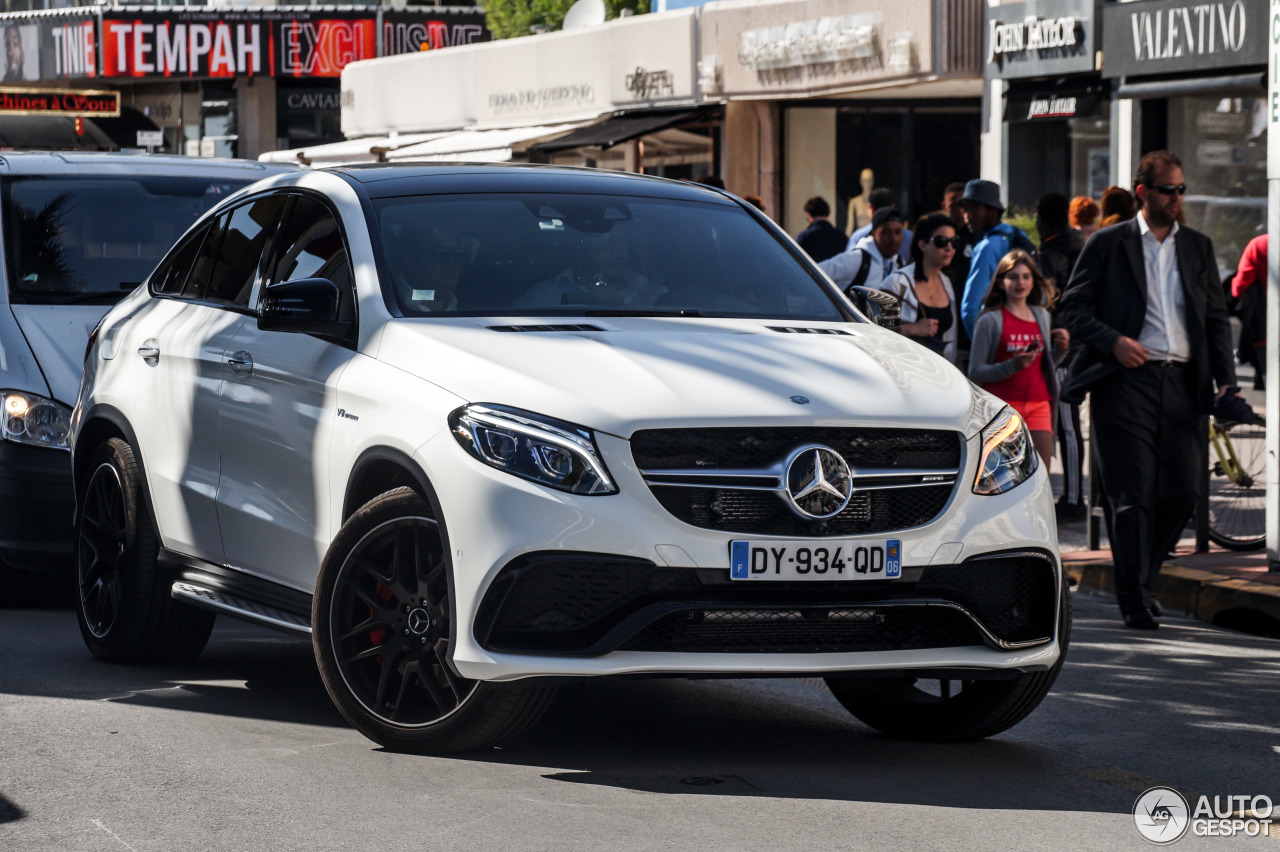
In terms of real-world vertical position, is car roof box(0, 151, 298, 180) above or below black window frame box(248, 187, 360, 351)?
above

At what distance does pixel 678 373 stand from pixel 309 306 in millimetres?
1249

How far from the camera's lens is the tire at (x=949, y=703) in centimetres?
596

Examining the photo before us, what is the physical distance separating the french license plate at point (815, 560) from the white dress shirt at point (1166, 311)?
3.89 metres

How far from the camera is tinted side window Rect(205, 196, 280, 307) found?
7145 mm

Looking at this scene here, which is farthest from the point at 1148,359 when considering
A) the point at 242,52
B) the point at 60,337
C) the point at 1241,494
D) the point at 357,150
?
the point at 242,52

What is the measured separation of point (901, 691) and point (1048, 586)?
31.8 inches

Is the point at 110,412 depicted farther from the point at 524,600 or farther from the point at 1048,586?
the point at 1048,586

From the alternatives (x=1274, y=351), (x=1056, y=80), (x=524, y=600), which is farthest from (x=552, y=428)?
(x=1056, y=80)

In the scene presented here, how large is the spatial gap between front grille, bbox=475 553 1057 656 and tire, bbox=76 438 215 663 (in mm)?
2400

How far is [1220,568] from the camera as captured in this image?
10023mm

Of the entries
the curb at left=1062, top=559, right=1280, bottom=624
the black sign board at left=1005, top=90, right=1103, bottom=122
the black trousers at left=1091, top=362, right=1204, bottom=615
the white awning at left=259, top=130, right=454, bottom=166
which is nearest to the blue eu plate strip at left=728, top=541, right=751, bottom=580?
the black trousers at left=1091, top=362, right=1204, bottom=615

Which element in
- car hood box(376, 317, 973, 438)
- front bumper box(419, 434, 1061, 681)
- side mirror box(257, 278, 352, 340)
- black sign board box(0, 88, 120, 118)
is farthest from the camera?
black sign board box(0, 88, 120, 118)

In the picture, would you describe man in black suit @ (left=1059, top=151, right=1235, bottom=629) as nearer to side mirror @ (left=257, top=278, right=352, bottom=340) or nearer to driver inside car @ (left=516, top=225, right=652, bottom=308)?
driver inside car @ (left=516, top=225, right=652, bottom=308)

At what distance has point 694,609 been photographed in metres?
5.34
